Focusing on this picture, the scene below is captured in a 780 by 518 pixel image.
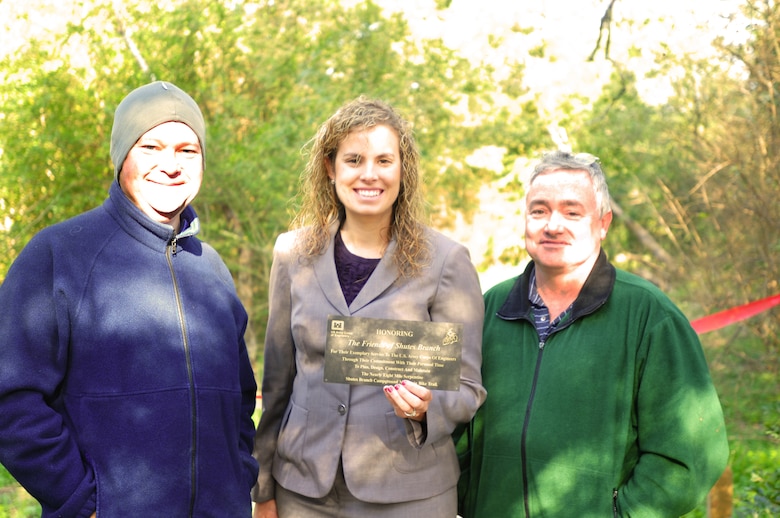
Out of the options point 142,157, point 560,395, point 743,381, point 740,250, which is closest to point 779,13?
point 740,250

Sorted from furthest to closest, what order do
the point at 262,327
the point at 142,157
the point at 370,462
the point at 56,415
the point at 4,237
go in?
1. the point at 262,327
2. the point at 4,237
3. the point at 370,462
4. the point at 142,157
5. the point at 56,415

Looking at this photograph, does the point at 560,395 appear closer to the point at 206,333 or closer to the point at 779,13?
the point at 206,333

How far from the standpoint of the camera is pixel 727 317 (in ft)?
23.8

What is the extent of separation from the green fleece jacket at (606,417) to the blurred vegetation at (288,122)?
4.88 m

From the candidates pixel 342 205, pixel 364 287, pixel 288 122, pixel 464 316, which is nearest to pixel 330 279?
pixel 364 287

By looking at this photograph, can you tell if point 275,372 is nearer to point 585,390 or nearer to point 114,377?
point 114,377

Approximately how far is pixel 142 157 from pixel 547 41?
12.6 metres

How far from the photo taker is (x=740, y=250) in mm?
10367

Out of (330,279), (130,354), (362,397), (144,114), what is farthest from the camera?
(330,279)

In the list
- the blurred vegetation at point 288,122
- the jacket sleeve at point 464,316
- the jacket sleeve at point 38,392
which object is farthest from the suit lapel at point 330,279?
the blurred vegetation at point 288,122

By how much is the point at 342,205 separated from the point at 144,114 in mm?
960

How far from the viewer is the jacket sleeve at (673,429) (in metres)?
3.07

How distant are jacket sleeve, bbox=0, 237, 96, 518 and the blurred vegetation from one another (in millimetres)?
5402

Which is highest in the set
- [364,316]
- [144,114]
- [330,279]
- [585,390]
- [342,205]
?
[144,114]
